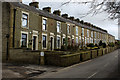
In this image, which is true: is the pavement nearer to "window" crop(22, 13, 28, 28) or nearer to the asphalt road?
the asphalt road

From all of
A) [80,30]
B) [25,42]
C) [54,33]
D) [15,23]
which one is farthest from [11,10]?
[80,30]

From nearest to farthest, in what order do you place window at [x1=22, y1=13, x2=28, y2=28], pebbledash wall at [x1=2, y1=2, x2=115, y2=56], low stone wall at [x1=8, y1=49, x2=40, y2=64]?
low stone wall at [x1=8, y1=49, x2=40, y2=64] < pebbledash wall at [x1=2, y1=2, x2=115, y2=56] < window at [x1=22, y1=13, x2=28, y2=28]

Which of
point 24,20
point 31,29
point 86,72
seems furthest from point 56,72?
point 24,20

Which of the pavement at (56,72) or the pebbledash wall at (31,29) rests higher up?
the pebbledash wall at (31,29)

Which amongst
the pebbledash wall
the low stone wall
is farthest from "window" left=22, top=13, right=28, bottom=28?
the low stone wall

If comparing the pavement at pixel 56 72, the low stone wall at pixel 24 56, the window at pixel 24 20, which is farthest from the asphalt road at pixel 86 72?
the window at pixel 24 20

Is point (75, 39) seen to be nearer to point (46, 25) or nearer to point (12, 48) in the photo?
point (46, 25)

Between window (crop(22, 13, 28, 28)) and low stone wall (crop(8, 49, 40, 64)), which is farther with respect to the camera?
window (crop(22, 13, 28, 28))

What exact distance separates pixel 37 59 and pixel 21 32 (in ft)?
15.7

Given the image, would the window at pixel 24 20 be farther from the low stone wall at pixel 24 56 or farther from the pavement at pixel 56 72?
the pavement at pixel 56 72

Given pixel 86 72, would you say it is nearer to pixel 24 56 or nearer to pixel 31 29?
pixel 24 56

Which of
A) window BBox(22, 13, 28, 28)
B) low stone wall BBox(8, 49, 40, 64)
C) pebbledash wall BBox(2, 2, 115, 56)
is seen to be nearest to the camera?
low stone wall BBox(8, 49, 40, 64)

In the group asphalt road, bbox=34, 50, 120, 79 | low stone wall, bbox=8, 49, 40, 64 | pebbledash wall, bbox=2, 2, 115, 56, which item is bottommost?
asphalt road, bbox=34, 50, 120, 79

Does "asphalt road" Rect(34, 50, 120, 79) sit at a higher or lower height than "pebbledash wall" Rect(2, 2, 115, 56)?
lower
